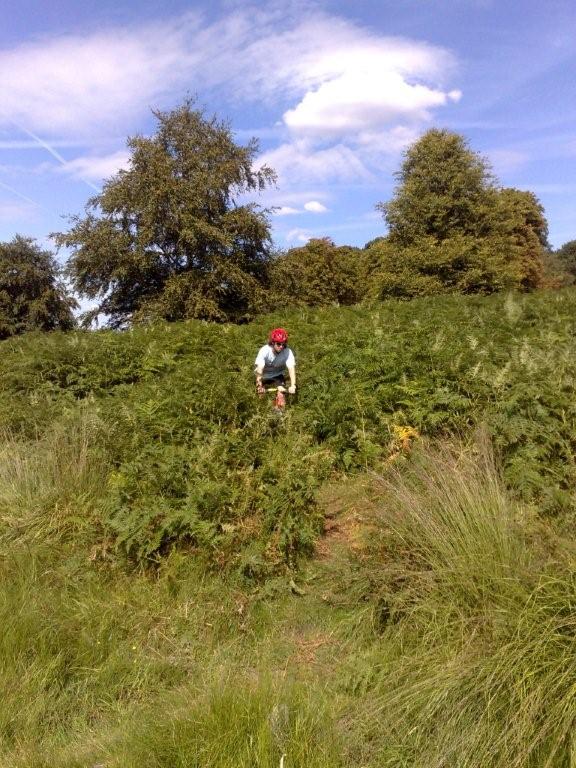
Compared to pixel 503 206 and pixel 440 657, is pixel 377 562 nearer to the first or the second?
pixel 440 657

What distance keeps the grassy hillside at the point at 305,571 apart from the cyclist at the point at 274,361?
849 millimetres

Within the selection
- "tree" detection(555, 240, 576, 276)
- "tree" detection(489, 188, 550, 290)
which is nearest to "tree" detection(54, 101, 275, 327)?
"tree" detection(489, 188, 550, 290)

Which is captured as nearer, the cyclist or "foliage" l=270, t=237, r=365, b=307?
the cyclist

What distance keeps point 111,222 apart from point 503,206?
2013 centimetres

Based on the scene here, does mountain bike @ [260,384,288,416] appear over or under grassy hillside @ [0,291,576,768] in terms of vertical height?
over

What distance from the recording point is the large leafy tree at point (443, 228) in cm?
2791

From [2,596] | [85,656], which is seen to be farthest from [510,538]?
[2,596]

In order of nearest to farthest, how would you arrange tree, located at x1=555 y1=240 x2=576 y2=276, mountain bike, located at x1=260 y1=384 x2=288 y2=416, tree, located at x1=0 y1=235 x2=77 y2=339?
mountain bike, located at x1=260 y1=384 x2=288 y2=416 → tree, located at x1=0 y1=235 x2=77 y2=339 → tree, located at x1=555 y1=240 x2=576 y2=276

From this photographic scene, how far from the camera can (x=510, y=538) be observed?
10.5 ft

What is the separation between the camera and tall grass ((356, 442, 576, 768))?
7.86ft

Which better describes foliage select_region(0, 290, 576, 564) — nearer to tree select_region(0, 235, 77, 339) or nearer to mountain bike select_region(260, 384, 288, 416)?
mountain bike select_region(260, 384, 288, 416)

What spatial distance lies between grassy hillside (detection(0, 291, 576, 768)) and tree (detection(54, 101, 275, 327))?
20.9 metres

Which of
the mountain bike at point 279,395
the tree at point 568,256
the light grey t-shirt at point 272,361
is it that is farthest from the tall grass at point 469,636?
the tree at point 568,256

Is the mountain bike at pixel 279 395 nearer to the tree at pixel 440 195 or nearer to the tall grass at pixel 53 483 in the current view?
the tall grass at pixel 53 483
